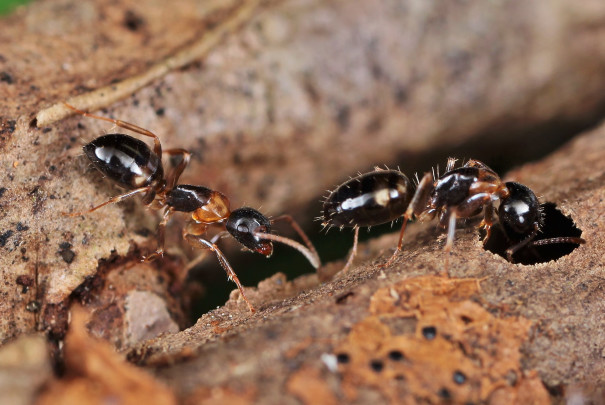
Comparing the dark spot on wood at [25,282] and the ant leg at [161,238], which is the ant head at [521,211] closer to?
the ant leg at [161,238]

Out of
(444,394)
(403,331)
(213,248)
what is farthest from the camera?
(213,248)

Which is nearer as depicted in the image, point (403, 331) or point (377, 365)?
point (377, 365)

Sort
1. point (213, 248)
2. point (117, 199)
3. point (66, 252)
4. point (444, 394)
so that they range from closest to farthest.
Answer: point (444, 394) → point (66, 252) → point (117, 199) → point (213, 248)

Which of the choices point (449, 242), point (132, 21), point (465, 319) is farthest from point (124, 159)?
point (465, 319)

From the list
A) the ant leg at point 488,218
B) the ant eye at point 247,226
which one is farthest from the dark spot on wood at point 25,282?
the ant leg at point 488,218

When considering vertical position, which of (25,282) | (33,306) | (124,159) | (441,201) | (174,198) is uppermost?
(124,159)

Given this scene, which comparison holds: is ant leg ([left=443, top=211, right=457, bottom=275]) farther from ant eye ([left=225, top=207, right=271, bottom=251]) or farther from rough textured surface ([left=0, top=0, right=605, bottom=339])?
rough textured surface ([left=0, top=0, right=605, bottom=339])

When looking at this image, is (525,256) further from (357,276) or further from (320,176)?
(320,176)

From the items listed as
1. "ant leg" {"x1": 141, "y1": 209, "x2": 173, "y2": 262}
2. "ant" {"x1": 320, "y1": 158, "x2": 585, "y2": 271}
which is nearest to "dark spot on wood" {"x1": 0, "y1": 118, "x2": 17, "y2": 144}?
"ant leg" {"x1": 141, "y1": 209, "x2": 173, "y2": 262}

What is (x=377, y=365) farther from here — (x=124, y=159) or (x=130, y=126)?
(x=130, y=126)
